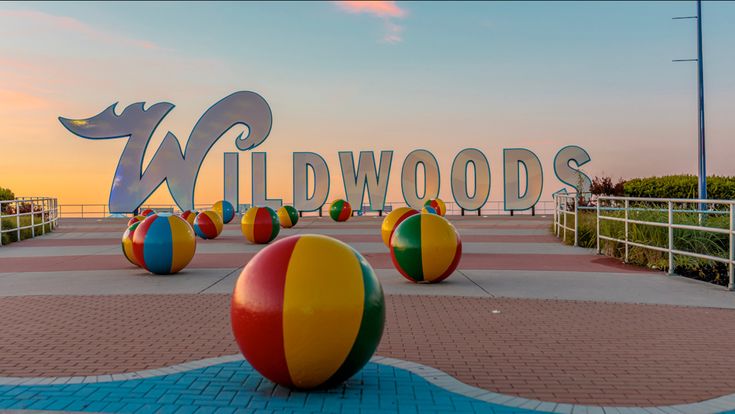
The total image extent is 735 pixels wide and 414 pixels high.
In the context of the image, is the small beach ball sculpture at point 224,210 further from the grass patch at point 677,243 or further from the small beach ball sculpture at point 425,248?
the small beach ball sculpture at point 425,248

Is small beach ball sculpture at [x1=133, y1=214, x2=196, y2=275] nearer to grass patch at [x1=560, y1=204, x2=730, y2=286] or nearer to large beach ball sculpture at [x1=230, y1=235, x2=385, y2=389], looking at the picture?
large beach ball sculpture at [x1=230, y1=235, x2=385, y2=389]

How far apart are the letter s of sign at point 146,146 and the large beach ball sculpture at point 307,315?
33.1m

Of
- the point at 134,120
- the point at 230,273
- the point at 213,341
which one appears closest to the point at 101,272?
the point at 230,273

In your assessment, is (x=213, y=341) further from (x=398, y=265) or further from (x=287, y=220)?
(x=287, y=220)

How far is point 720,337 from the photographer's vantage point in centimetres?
772

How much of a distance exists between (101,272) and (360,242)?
384 inches

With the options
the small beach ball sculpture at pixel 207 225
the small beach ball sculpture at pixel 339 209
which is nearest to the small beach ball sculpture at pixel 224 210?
the small beach ball sculpture at pixel 339 209

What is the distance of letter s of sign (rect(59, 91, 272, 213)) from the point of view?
3741cm

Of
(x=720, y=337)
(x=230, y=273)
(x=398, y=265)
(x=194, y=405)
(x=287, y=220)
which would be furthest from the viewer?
(x=287, y=220)

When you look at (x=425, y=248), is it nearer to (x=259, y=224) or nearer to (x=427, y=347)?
(x=427, y=347)

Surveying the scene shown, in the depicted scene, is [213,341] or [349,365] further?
[213,341]

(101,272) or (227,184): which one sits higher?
(227,184)

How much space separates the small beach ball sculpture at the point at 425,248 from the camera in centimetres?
1156

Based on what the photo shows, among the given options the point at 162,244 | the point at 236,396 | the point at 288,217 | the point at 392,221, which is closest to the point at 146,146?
the point at 288,217
